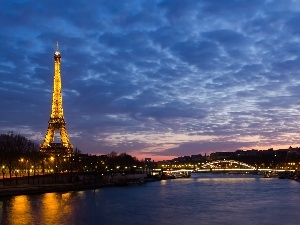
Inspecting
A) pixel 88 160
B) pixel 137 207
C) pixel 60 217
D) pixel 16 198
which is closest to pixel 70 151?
pixel 88 160

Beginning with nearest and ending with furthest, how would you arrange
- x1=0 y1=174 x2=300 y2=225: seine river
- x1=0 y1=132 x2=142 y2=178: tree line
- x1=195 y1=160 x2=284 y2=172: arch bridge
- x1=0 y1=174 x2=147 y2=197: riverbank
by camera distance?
x1=0 y1=174 x2=300 y2=225: seine river, x1=0 y1=174 x2=147 y2=197: riverbank, x1=0 y1=132 x2=142 y2=178: tree line, x1=195 y1=160 x2=284 y2=172: arch bridge

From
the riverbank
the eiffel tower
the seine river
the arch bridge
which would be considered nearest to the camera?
the seine river

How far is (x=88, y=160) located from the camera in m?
61.1

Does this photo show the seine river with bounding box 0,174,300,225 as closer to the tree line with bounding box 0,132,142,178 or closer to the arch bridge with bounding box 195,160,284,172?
the tree line with bounding box 0,132,142,178

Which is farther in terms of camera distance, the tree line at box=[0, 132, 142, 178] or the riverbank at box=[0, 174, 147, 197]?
the tree line at box=[0, 132, 142, 178]

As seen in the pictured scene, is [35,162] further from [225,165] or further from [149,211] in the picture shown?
[225,165]

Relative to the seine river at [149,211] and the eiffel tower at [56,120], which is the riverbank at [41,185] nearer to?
the seine river at [149,211]

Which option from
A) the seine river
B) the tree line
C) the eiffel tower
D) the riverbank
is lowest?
the seine river

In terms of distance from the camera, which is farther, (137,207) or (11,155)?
(11,155)

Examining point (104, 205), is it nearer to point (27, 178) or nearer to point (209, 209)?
point (209, 209)

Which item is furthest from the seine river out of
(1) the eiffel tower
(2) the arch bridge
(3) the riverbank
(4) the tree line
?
(2) the arch bridge

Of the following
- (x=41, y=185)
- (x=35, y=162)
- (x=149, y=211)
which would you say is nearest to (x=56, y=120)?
(x=35, y=162)

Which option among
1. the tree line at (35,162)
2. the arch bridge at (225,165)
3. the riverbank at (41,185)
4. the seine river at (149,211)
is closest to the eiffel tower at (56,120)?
the tree line at (35,162)

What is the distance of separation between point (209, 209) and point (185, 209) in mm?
1192
